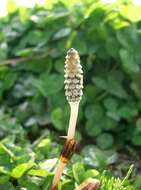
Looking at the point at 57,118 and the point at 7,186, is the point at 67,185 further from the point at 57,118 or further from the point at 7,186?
the point at 57,118

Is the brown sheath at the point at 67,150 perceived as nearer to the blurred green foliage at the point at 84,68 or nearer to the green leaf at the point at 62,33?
the blurred green foliage at the point at 84,68

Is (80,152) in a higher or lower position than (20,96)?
lower

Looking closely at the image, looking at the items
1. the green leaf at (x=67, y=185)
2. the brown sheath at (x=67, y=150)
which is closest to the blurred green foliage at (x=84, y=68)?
the green leaf at (x=67, y=185)

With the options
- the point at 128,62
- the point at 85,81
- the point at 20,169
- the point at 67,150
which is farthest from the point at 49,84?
the point at 67,150

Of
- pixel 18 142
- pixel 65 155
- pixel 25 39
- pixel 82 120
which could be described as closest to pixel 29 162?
pixel 65 155

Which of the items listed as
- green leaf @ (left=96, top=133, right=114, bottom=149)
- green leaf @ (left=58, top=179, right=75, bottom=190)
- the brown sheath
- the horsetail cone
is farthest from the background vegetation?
A: the horsetail cone

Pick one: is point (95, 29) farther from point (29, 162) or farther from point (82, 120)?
point (29, 162)
